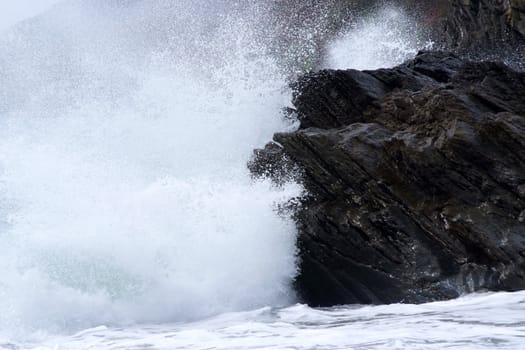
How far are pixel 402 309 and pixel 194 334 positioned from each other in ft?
8.12

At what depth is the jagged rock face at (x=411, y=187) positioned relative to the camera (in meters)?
8.11

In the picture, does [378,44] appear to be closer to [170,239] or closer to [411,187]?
[170,239]

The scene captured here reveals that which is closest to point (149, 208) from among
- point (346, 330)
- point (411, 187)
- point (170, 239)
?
point (170, 239)

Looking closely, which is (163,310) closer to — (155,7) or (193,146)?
(193,146)

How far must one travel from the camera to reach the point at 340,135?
9703 millimetres

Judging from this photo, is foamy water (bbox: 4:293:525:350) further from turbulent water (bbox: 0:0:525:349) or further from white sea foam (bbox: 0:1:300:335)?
white sea foam (bbox: 0:1:300:335)

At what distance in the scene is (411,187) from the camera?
894cm

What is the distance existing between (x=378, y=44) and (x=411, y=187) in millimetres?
16728

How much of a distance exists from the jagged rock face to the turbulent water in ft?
1.70

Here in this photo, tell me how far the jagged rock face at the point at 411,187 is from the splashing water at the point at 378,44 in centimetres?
1111

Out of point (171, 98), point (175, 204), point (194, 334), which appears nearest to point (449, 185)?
point (194, 334)

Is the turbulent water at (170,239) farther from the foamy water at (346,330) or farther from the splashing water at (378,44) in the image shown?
the splashing water at (378,44)

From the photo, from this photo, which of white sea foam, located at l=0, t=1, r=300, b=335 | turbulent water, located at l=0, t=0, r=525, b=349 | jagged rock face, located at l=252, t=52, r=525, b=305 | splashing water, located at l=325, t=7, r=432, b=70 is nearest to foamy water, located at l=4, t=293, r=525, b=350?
turbulent water, located at l=0, t=0, r=525, b=349

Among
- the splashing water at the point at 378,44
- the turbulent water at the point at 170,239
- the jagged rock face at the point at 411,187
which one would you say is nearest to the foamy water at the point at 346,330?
the turbulent water at the point at 170,239
